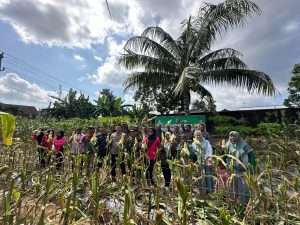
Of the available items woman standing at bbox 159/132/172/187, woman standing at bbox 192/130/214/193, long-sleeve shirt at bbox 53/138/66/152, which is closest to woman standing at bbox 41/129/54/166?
long-sleeve shirt at bbox 53/138/66/152

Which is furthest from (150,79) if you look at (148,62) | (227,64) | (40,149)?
(40,149)

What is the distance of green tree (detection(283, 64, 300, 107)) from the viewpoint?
19.0 m

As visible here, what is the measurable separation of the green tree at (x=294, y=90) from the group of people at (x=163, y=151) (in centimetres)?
1448

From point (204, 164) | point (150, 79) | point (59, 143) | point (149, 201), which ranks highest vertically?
point (150, 79)

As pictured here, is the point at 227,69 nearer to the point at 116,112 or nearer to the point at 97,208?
the point at 97,208

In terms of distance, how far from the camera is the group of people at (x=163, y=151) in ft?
9.75

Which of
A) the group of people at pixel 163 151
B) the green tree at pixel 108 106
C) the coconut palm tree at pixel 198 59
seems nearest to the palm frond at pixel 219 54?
the coconut palm tree at pixel 198 59

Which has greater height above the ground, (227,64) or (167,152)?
(227,64)

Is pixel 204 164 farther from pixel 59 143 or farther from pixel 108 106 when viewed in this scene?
pixel 108 106

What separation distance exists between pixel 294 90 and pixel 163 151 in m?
17.0

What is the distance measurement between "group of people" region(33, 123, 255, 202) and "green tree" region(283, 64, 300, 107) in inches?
570

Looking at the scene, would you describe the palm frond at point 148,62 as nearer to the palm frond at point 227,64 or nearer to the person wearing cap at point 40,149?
the palm frond at point 227,64

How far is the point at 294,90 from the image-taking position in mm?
19625

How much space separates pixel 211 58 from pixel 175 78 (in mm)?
1631
